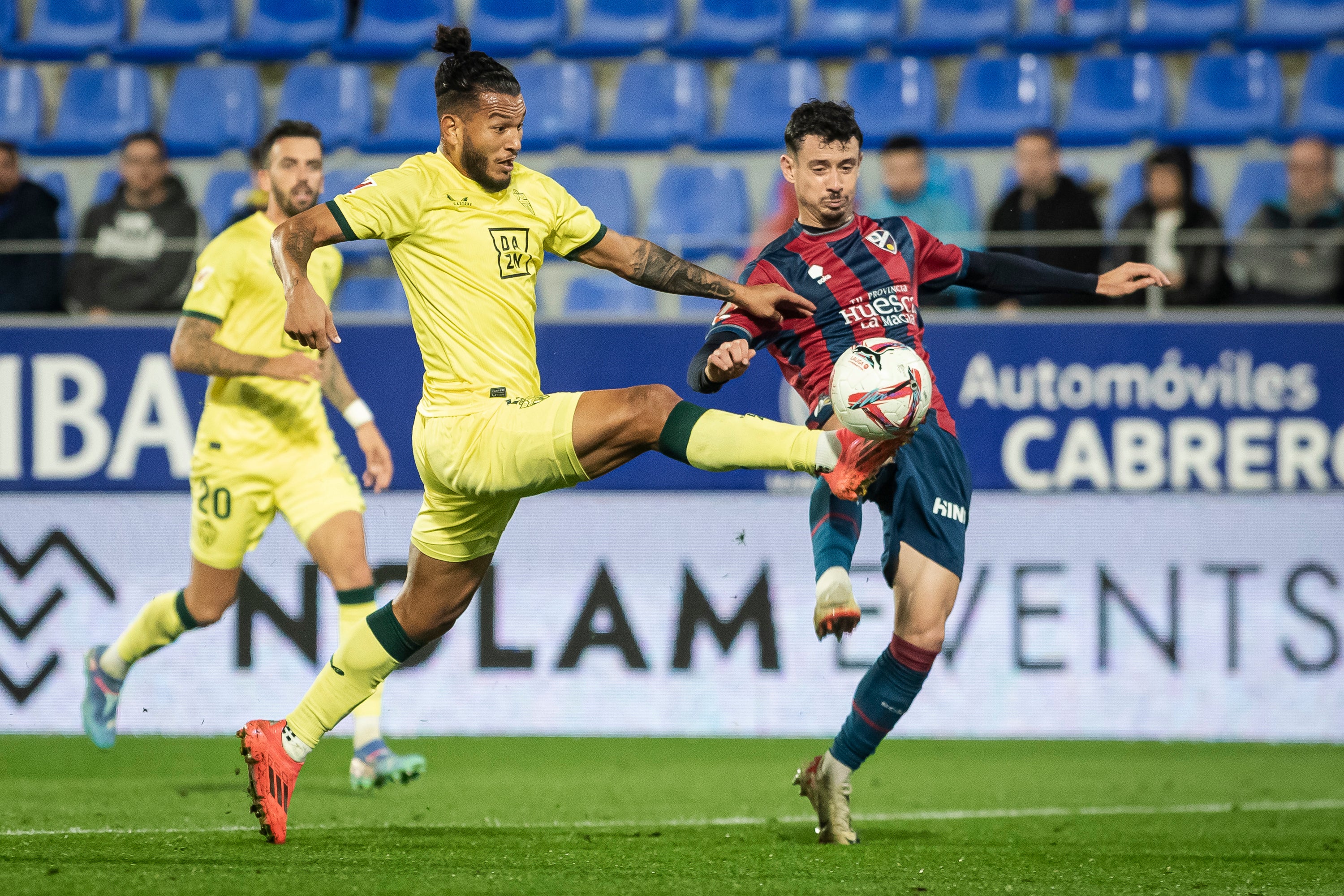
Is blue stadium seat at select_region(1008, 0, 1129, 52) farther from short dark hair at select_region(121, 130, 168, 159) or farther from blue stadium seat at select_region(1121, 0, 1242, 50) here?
short dark hair at select_region(121, 130, 168, 159)

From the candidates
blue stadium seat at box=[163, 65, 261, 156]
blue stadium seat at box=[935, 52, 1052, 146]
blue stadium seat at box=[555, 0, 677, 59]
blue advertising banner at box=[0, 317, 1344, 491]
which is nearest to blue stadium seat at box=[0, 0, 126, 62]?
blue stadium seat at box=[163, 65, 261, 156]

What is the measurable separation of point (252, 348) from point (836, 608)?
3056mm

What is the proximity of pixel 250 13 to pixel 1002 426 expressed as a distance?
6110mm

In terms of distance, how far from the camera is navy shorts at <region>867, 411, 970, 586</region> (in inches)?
190

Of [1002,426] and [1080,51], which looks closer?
[1002,426]

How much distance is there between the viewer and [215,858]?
4.25 m

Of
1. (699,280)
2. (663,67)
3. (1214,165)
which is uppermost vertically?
(663,67)

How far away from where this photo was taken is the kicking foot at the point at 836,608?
169 inches

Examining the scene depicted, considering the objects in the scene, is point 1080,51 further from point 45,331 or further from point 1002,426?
point 45,331

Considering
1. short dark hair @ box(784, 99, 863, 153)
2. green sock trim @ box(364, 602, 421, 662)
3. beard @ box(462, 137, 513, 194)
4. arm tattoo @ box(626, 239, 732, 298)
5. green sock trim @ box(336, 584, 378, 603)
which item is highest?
short dark hair @ box(784, 99, 863, 153)

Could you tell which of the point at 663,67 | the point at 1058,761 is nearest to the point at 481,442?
the point at 1058,761

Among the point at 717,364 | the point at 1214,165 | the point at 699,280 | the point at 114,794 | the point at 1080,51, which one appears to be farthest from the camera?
the point at 1080,51

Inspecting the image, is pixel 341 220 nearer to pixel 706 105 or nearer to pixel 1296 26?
pixel 706 105

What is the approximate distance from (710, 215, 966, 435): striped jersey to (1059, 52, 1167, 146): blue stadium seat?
16.6ft
